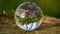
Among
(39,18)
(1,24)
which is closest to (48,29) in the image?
(39,18)

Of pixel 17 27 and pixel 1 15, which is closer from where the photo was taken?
pixel 17 27

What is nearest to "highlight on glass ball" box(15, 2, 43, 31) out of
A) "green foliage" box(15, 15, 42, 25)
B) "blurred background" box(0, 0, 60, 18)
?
"green foliage" box(15, 15, 42, 25)

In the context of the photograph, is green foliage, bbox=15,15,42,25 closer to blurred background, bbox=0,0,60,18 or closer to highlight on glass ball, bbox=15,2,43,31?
highlight on glass ball, bbox=15,2,43,31

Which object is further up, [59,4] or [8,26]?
[59,4]

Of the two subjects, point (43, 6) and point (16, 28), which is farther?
point (43, 6)

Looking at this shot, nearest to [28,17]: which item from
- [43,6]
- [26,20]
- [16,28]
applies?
[26,20]

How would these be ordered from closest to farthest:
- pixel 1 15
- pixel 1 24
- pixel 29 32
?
pixel 29 32, pixel 1 24, pixel 1 15

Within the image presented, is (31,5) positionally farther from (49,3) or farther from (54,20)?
(49,3)

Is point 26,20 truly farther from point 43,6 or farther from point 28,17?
point 43,6

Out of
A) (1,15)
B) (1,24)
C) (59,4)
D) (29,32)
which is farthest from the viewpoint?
(59,4)
